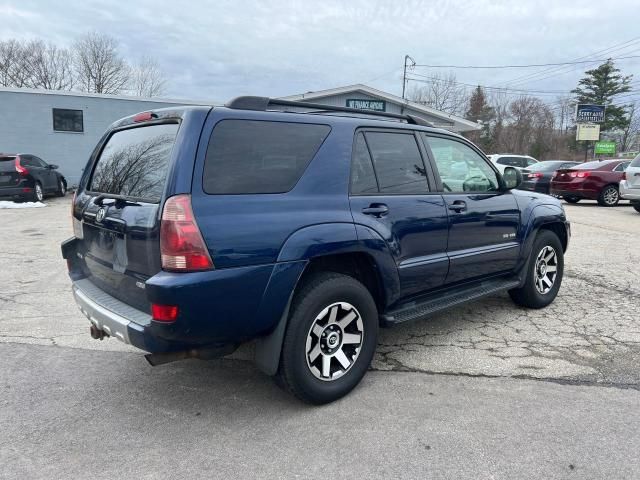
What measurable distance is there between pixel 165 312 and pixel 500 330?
320 centimetres

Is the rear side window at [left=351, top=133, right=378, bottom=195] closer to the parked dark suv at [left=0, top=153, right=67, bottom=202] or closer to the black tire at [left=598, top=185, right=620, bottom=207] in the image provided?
the parked dark suv at [left=0, top=153, right=67, bottom=202]

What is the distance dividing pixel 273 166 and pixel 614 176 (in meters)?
15.7

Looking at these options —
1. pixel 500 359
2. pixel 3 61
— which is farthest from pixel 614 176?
pixel 3 61

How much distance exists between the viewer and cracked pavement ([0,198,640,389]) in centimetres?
372

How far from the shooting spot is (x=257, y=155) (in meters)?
2.83

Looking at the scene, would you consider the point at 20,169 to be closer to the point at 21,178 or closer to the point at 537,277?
the point at 21,178

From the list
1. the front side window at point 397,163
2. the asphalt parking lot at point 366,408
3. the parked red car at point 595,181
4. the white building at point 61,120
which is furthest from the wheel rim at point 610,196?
the front side window at point 397,163

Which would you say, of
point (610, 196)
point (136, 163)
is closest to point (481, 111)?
point (610, 196)

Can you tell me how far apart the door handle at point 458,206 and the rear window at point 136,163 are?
2196 mm

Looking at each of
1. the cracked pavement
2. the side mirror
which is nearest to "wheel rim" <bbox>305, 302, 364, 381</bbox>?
the cracked pavement

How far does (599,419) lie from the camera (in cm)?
296

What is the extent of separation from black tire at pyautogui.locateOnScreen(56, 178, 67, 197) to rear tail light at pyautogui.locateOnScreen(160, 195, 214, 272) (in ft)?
53.8

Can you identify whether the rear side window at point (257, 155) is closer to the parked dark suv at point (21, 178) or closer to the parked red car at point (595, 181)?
the parked dark suv at point (21, 178)

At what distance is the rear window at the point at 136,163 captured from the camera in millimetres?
2744
